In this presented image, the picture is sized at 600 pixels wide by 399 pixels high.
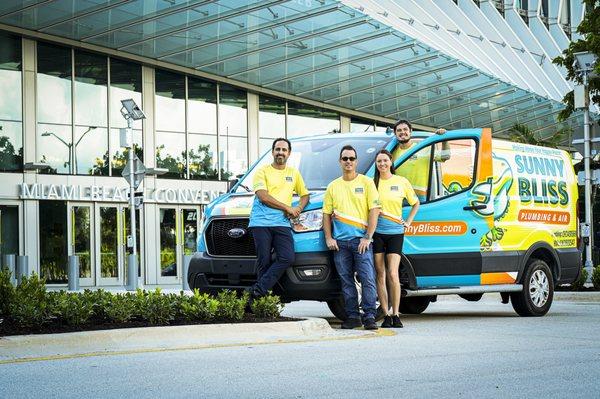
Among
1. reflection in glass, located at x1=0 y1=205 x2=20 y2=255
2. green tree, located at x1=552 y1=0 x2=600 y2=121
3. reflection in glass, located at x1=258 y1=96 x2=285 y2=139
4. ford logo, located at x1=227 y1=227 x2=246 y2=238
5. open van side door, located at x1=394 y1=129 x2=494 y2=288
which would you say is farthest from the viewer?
reflection in glass, located at x1=258 y1=96 x2=285 y2=139

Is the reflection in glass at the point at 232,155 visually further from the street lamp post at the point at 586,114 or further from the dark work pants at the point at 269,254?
the dark work pants at the point at 269,254

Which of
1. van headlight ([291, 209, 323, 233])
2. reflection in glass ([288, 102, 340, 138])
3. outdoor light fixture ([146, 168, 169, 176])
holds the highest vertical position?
reflection in glass ([288, 102, 340, 138])

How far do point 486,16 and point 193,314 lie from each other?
3773 centimetres

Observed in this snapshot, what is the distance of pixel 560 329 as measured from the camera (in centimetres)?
1145

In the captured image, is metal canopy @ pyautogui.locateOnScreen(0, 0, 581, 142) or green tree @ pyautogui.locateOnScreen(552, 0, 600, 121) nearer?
green tree @ pyautogui.locateOnScreen(552, 0, 600, 121)

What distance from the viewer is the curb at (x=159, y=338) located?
888 cm

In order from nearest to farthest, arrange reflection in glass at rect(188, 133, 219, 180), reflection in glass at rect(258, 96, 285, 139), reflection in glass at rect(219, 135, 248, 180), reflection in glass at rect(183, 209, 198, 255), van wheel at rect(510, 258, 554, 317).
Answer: van wheel at rect(510, 258, 554, 317)
reflection in glass at rect(183, 209, 198, 255)
reflection in glass at rect(188, 133, 219, 180)
reflection in glass at rect(219, 135, 248, 180)
reflection in glass at rect(258, 96, 285, 139)

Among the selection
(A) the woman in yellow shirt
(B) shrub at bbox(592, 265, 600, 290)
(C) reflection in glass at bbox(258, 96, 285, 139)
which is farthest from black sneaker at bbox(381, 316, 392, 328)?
(C) reflection in glass at bbox(258, 96, 285, 139)

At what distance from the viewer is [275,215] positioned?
36.6 ft

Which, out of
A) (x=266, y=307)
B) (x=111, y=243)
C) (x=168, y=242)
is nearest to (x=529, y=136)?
(x=168, y=242)

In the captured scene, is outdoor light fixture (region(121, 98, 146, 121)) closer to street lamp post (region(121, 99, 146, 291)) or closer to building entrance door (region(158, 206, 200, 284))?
street lamp post (region(121, 99, 146, 291))

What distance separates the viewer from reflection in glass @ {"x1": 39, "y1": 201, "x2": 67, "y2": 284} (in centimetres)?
3042

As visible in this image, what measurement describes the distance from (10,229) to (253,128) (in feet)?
33.2

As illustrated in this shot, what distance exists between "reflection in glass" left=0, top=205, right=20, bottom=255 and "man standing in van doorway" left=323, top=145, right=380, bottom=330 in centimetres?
2030
